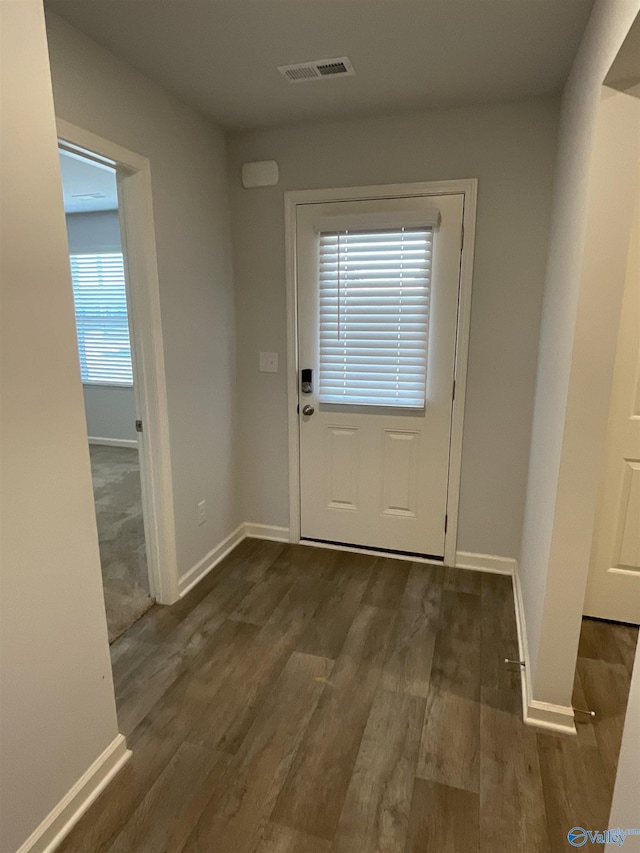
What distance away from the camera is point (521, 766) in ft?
5.54

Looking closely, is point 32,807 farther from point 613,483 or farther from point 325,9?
point 325,9

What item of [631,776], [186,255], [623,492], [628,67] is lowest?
[631,776]

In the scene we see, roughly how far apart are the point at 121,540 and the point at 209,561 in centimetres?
77

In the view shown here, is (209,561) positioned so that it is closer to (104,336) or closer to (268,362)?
(268,362)

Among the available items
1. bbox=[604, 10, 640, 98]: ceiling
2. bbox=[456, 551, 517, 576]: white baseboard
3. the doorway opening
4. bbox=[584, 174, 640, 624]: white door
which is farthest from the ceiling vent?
bbox=[456, 551, 517, 576]: white baseboard

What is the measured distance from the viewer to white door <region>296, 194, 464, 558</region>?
269 centimetres

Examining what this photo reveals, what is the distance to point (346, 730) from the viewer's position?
1.84m

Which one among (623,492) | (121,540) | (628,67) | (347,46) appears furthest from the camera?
(121,540)

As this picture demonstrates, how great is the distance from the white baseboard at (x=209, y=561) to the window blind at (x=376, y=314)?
1163mm

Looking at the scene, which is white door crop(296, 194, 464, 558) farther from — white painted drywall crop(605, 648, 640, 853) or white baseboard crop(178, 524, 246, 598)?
white painted drywall crop(605, 648, 640, 853)

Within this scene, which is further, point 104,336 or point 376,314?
point 104,336

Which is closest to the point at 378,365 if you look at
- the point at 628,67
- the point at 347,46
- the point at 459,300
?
the point at 459,300

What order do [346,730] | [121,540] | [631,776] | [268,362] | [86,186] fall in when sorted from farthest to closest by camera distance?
[86,186], [121,540], [268,362], [346,730], [631,776]

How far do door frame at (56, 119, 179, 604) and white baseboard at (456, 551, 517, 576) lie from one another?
1651mm
